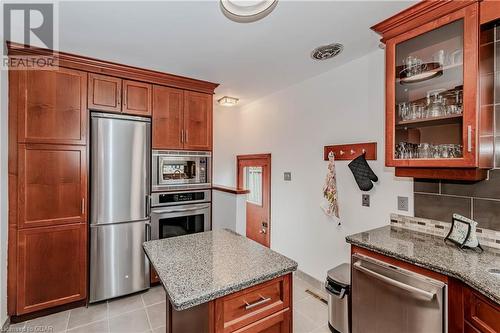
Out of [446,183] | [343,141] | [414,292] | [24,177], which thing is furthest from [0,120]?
[446,183]

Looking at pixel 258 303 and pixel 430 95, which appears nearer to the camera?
pixel 258 303

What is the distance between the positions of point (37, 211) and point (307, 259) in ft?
9.43

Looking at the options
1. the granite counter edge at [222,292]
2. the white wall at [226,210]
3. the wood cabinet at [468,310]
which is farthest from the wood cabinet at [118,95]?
the wood cabinet at [468,310]

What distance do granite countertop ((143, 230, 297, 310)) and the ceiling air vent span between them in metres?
1.82

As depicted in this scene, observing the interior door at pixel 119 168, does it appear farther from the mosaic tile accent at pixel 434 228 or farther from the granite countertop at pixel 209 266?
the mosaic tile accent at pixel 434 228

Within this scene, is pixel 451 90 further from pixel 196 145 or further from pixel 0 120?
pixel 0 120

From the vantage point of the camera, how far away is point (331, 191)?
8.63 feet

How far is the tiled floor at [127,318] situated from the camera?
7.23 ft

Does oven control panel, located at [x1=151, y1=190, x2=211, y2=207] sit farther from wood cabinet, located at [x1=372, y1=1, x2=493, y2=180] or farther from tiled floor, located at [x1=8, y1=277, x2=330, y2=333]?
wood cabinet, located at [x1=372, y1=1, x2=493, y2=180]

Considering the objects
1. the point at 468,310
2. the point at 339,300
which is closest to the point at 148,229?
the point at 339,300

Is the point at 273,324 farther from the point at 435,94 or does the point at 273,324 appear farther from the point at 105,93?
the point at 105,93

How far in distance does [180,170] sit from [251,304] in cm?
208

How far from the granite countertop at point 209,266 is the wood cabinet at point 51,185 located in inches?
49.3

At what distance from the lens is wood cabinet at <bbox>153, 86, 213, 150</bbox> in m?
2.85
